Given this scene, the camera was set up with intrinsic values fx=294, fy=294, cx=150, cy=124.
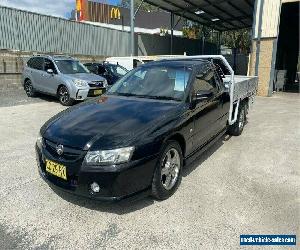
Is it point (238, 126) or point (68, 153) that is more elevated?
point (68, 153)

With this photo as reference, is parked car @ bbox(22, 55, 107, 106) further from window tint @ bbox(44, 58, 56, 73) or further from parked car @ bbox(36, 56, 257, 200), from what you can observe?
parked car @ bbox(36, 56, 257, 200)

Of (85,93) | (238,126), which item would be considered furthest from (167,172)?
(85,93)

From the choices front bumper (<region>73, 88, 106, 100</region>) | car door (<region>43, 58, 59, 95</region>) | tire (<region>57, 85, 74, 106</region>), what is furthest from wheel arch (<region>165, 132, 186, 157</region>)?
car door (<region>43, 58, 59, 95</region>)

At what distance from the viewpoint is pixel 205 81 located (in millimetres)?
4852

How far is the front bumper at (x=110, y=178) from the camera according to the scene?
3029mm

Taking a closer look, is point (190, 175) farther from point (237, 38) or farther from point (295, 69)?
point (237, 38)

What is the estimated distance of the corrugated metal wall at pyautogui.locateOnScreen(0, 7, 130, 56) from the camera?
46.7 ft

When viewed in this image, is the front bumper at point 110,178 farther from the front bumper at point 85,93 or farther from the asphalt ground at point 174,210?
the front bumper at point 85,93

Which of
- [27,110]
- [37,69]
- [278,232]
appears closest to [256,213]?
[278,232]

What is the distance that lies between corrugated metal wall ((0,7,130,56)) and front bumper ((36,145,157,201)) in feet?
42.7

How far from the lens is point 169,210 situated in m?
3.51

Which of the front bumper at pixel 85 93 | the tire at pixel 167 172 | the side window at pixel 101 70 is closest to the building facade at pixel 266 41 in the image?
the side window at pixel 101 70

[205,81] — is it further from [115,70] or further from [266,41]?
[266,41]

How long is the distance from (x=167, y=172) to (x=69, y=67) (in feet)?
29.3
